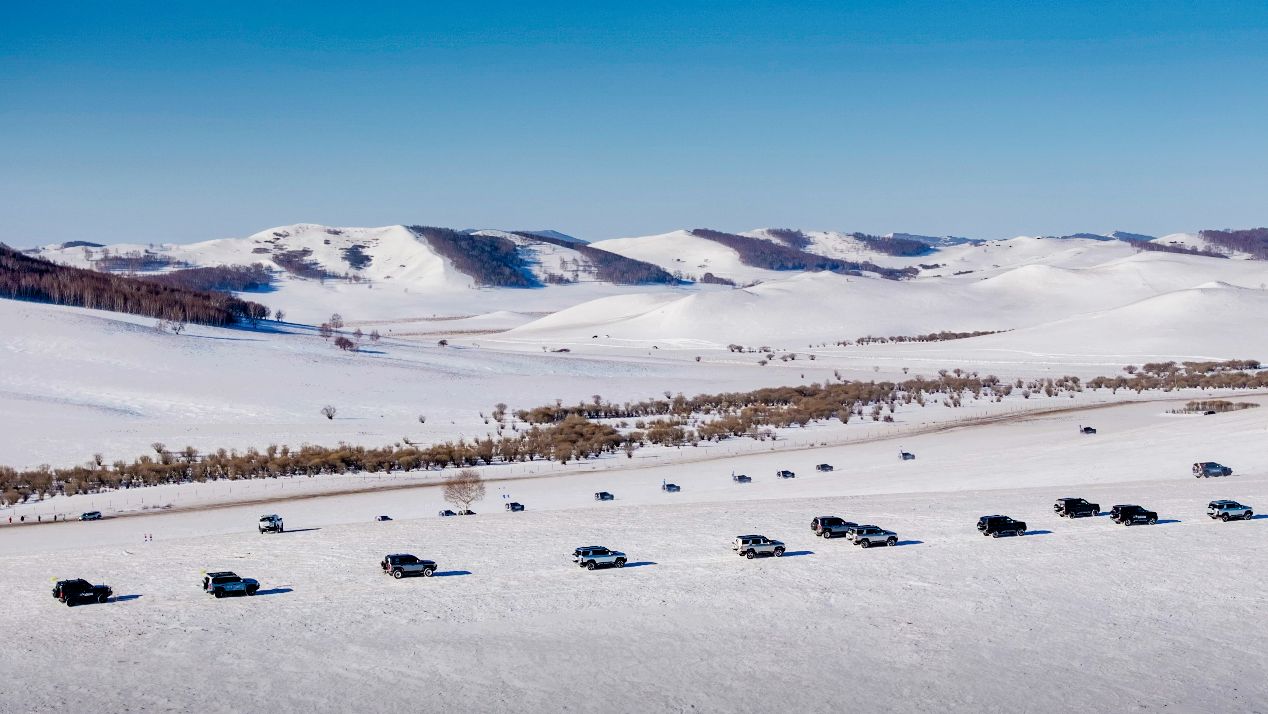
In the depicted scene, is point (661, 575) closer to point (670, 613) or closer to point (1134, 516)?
point (670, 613)

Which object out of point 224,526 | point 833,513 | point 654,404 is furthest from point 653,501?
point 654,404

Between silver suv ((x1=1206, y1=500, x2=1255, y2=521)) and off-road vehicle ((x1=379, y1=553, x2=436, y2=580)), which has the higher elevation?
silver suv ((x1=1206, y1=500, x2=1255, y2=521))

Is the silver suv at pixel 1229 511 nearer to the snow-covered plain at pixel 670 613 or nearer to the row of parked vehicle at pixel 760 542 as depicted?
the row of parked vehicle at pixel 760 542

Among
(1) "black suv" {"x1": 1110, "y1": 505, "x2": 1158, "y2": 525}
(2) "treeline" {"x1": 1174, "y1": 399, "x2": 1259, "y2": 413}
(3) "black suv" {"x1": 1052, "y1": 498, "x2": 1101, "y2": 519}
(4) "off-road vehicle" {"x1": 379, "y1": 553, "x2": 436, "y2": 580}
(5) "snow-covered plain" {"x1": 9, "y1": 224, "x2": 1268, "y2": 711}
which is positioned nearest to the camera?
(5) "snow-covered plain" {"x1": 9, "y1": 224, "x2": 1268, "y2": 711}

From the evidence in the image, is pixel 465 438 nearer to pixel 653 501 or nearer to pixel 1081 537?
pixel 653 501

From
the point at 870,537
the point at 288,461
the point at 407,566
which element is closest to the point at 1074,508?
the point at 870,537

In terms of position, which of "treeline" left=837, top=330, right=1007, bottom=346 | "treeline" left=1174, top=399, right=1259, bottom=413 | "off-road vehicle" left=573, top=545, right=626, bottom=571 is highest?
"treeline" left=837, top=330, right=1007, bottom=346

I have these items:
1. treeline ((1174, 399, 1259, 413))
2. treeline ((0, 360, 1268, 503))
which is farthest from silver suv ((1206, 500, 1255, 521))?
treeline ((1174, 399, 1259, 413))

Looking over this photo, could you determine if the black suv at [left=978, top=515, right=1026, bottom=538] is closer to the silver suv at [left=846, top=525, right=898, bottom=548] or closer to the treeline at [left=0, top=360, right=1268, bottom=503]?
the silver suv at [left=846, top=525, right=898, bottom=548]
